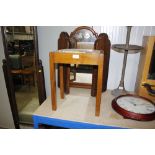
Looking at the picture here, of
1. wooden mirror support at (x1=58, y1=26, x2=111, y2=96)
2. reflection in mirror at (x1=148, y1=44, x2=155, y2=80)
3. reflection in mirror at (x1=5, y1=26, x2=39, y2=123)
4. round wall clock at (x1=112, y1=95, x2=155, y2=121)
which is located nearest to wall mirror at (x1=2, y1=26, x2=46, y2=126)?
reflection in mirror at (x1=5, y1=26, x2=39, y2=123)

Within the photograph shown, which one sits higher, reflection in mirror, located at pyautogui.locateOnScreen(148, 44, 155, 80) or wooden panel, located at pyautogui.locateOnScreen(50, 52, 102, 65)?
wooden panel, located at pyautogui.locateOnScreen(50, 52, 102, 65)

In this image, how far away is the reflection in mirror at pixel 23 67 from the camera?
124cm

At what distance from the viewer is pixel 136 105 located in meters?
0.92

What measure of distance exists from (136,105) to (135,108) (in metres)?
0.04

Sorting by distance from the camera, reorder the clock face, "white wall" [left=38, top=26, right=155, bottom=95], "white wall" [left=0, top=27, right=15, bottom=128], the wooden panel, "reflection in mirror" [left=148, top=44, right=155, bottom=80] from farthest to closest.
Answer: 1. "white wall" [left=0, top=27, right=15, bottom=128]
2. "white wall" [left=38, top=26, right=155, bottom=95]
3. "reflection in mirror" [left=148, top=44, right=155, bottom=80]
4. the clock face
5. the wooden panel

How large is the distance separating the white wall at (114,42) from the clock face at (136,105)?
0.32 meters

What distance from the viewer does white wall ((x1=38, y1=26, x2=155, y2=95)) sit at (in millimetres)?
1153

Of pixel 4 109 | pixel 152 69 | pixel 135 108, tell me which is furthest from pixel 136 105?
pixel 4 109

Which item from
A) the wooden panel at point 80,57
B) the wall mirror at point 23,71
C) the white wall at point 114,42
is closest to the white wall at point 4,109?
the wall mirror at point 23,71

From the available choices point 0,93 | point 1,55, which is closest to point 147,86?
point 1,55

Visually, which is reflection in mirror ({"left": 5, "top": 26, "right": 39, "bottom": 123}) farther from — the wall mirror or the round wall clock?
the round wall clock

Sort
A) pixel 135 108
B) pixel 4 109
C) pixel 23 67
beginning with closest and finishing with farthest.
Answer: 1. pixel 135 108
2. pixel 23 67
3. pixel 4 109

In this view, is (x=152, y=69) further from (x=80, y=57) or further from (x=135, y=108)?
(x=80, y=57)

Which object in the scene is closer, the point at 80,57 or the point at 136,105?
the point at 80,57
